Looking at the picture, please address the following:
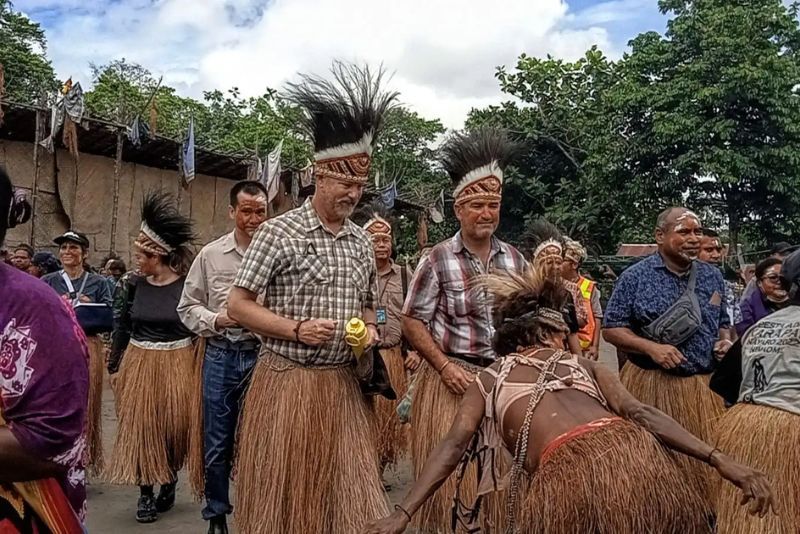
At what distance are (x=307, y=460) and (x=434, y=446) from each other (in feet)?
2.98

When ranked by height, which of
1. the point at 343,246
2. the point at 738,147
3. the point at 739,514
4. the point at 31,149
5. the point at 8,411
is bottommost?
the point at 739,514

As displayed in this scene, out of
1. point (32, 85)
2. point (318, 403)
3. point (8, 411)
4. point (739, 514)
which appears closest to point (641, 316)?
point (739, 514)

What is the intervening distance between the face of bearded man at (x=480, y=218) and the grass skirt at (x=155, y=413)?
88.8 inches

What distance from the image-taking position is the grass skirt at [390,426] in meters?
5.95

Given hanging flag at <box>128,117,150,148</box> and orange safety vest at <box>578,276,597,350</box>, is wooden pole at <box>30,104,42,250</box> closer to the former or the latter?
hanging flag at <box>128,117,150,148</box>

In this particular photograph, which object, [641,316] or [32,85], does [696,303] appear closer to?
[641,316]

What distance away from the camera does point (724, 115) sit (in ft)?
70.7

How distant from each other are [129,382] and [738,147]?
19.3m

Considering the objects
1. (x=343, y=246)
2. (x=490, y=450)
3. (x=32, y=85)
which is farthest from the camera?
(x=32, y=85)

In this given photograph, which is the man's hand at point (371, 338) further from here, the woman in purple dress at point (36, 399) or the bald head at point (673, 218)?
the bald head at point (673, 218)

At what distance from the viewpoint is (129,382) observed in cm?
541

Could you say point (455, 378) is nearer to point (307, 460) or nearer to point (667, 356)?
point (307, 460)

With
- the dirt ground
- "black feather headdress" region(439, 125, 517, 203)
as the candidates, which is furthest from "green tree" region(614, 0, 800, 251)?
"black feather headdress" region(439, 125, 517, 203)

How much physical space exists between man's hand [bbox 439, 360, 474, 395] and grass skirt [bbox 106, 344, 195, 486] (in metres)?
2.02
